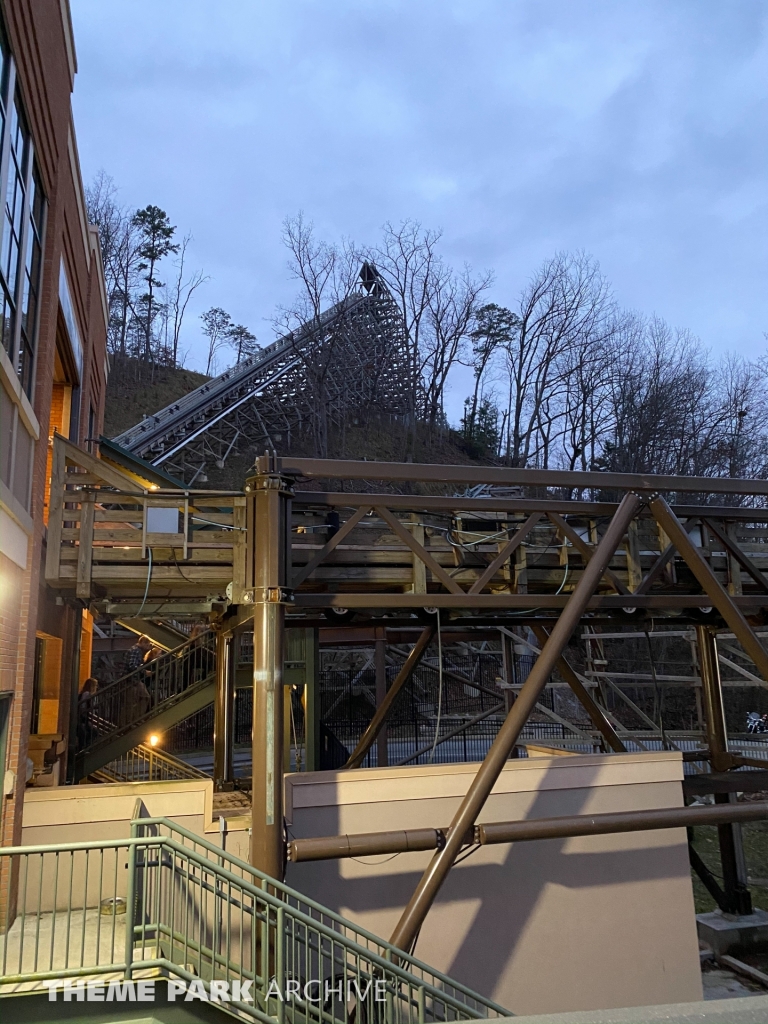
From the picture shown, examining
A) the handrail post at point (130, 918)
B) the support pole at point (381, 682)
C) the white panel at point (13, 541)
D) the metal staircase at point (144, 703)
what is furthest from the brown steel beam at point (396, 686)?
the handrail post at point (130, 918)

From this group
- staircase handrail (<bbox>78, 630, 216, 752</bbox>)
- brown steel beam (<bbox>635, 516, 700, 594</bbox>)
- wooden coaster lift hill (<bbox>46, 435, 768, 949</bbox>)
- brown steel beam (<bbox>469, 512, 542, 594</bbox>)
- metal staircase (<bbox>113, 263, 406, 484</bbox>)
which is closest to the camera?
wooden coaster lift hill (<bbox>46, 435, 768, 949</bbox>)

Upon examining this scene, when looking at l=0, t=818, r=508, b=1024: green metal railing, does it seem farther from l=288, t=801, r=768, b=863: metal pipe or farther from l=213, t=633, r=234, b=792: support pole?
l=213, t=633, r=234, b=792: support pole

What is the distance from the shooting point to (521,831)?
7430 mm

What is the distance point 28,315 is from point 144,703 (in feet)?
35.1

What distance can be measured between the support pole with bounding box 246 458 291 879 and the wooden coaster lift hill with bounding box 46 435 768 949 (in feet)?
0.05

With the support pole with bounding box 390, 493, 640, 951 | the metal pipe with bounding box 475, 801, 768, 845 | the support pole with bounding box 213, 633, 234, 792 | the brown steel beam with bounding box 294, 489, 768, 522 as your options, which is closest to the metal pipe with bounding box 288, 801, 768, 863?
the metal pipe with bounding box 475, 801, 768, 845

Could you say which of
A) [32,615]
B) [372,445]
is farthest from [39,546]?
[372,445]

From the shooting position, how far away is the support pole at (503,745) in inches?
276

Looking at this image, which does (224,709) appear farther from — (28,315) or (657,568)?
(657,568)

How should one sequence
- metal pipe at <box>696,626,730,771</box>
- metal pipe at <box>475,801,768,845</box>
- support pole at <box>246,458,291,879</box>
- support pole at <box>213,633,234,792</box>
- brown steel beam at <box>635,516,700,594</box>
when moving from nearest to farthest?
support pole at <box>246,458,291,879</box> < metal pipe at <box>475,801,768,845</box> < brown steel beam at <box>635,516,700,594</box> < metal pipe at <box>696,626,730,771</box> < support pole at <box>213,633,234,792</box>

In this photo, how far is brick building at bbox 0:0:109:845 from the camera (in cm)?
749

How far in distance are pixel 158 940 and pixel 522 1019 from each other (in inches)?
173

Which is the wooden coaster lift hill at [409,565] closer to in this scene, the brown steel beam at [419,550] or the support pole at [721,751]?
the brown steel beam at [419,550]

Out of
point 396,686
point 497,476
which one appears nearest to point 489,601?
point 497,476
